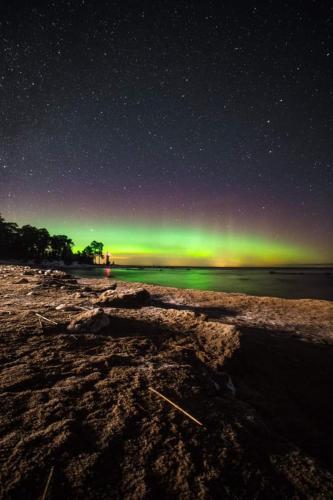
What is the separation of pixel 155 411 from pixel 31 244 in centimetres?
8335

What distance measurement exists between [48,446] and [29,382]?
3.72 feet

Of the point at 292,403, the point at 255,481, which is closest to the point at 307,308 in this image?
the point at 292,403

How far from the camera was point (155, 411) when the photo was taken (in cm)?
221

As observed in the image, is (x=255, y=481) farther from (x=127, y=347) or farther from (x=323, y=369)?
(x=323, y=369)

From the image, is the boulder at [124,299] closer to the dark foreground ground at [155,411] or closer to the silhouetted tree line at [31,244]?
the dark foreground ground at [155,411]

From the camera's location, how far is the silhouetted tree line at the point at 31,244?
65062mm

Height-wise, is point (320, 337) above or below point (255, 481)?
below

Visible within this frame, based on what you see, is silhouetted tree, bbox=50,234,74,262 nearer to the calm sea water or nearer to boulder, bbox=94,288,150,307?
the calm sea water

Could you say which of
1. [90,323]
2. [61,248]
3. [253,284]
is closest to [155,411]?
[90,323]

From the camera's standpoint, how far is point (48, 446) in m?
1.71

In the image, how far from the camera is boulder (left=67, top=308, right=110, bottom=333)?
4.40 metres

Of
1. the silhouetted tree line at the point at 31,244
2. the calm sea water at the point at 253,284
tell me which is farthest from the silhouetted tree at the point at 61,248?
the calm sea water at the point at 253,284

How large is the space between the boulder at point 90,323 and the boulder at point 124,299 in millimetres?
2219

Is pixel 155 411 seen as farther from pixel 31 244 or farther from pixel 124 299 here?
pixel 31 244
